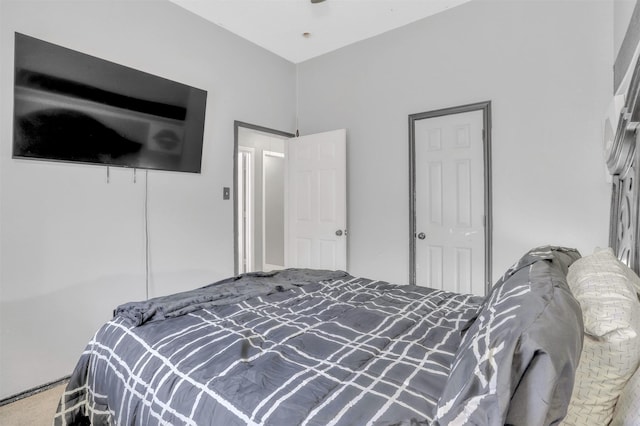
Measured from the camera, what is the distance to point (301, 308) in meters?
1.64

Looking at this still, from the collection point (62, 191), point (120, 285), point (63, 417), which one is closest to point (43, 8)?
point (62, 191)

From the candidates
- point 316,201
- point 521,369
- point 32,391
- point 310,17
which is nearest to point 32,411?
point 32,391

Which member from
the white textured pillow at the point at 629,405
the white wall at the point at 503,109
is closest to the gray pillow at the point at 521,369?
the white textured pillow at the point at 629,405

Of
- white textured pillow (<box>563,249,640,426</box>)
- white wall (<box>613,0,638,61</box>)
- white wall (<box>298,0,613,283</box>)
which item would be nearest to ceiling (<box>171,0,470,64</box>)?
white wall (<box>298,0,613,283</box>)

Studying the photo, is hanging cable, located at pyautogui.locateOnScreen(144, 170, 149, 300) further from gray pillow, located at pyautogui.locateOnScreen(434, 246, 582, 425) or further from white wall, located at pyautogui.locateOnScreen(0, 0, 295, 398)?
gray pillow, located at pyautogui.locateOnScreen(434, 246, 582, 425)

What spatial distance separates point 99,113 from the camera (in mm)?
2418

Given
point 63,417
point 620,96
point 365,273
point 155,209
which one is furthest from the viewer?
point 365,273

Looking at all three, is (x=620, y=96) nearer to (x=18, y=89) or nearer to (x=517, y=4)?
(x=517, y=4)

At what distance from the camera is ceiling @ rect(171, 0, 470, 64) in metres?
2.91

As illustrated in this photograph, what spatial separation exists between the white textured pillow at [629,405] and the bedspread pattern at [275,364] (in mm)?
376

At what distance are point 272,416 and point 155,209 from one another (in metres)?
2.37

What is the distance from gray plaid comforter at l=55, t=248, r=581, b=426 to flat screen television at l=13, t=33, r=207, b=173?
1410mm

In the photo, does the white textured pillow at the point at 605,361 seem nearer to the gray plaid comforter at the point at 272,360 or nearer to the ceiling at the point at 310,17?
the gray plaid comforter at the point at 272,360

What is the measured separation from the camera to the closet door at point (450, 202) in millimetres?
2852
